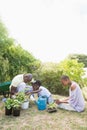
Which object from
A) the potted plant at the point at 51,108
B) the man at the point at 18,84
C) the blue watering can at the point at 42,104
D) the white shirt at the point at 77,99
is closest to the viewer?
the potted plant at the point at 51,108

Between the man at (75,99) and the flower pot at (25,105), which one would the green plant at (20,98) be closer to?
the flower pot at (25,105)

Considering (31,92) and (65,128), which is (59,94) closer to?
(31,92)

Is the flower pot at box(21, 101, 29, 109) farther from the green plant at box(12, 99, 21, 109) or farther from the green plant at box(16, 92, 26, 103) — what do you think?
the green plant at box(12, 99, 21, 109)

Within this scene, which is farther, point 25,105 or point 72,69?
point 72,69

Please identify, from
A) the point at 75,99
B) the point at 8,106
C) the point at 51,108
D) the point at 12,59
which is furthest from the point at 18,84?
the point at 12,59

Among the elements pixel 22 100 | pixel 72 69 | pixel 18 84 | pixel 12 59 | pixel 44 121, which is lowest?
pixel 44 121

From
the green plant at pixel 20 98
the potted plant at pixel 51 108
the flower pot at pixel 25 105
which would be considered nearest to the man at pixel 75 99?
the potted plant at pixel 51 108

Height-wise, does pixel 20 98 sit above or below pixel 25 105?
above

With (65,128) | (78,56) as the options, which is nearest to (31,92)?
(65,128)

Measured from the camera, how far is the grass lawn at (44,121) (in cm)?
657

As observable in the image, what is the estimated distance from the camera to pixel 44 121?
6957mm

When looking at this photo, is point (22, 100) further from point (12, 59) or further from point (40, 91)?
point (12, 59)

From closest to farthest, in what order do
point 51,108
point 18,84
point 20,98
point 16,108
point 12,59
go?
1. point 16,108
2. point 51,108
3. point 20,98
4. point 18,84
5. point 12,59

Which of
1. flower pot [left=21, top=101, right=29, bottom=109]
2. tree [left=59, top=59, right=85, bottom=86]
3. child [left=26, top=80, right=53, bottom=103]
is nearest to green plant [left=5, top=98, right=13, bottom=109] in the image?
flower pot [left=21, top=101, right=29, bottom=109]
